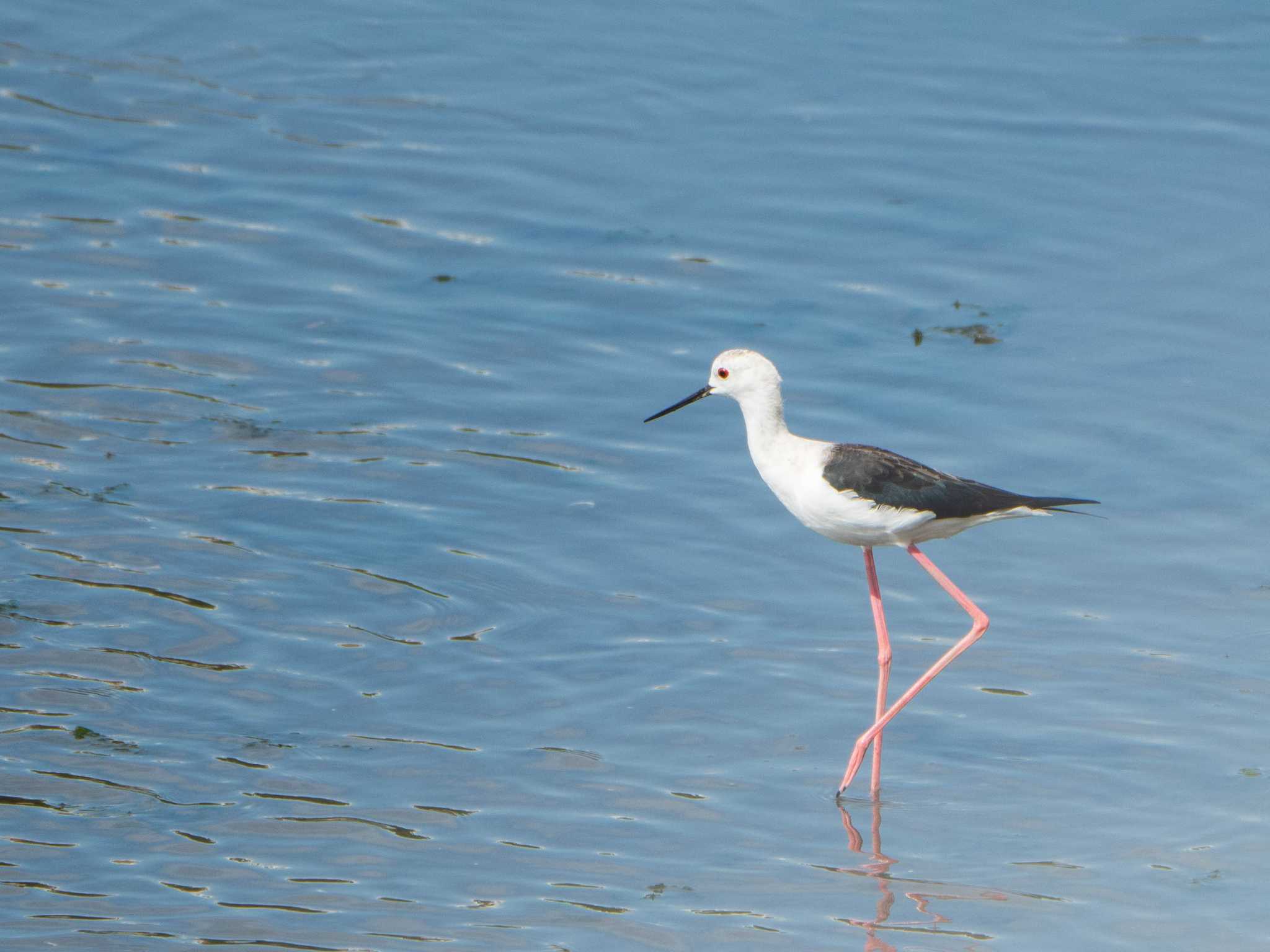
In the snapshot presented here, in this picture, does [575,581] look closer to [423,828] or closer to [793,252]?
[423,828]

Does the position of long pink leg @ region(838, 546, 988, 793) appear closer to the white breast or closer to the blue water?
the blue water

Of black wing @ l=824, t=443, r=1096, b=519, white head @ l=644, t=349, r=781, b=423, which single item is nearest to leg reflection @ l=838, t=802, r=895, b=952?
black wing @ l=824, t=443, r=1096, b=519

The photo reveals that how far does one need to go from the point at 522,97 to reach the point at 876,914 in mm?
9617

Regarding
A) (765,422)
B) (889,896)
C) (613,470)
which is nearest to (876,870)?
(889,896)

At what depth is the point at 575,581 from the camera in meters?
8.11

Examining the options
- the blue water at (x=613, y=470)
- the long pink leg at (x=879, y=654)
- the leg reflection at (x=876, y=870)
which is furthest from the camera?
the long pink leg at (x=879, y=654)

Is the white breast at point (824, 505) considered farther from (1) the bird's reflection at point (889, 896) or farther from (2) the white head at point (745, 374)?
(1) the bird's reflection at point (889, 896)

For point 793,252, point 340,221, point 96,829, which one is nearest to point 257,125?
point 340,221

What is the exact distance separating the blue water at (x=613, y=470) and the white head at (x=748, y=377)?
46.7 inches

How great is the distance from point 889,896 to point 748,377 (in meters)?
2.21

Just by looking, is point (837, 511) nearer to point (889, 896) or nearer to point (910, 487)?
point (910, 487)

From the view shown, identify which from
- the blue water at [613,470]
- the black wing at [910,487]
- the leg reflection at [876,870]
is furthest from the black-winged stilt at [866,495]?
the blue water at [613,470]

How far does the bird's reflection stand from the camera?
5578mm

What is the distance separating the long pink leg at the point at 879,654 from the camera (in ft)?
22.1
